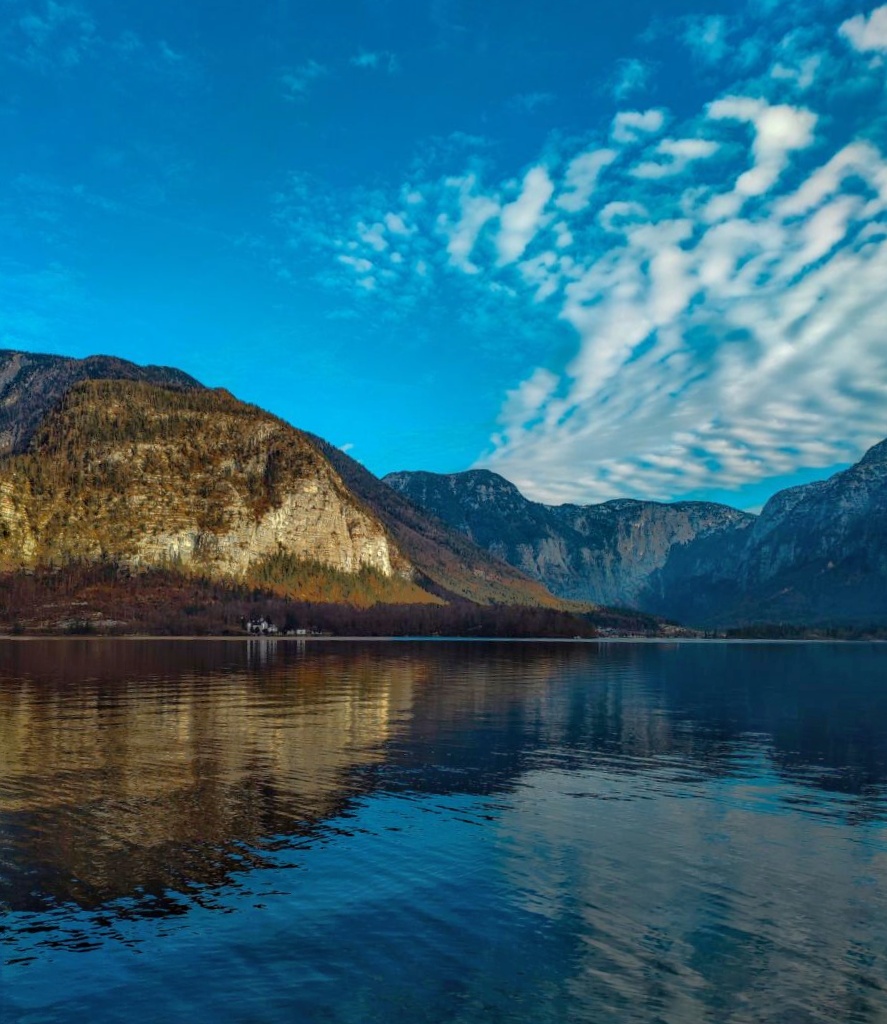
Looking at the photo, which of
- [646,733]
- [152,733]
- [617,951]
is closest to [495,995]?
[617,951]

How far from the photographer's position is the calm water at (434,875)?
Result: 936 inches

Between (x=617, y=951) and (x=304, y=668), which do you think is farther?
(x=304, y=668)

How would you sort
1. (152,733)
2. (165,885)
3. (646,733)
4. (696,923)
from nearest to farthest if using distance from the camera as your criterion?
1. (696,923)
2. (165,885)
3. (152,733)
4. (646,733)

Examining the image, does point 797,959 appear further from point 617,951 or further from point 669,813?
point 669,813

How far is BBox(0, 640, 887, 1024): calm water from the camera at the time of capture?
23.8 metres

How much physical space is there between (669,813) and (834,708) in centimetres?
7479

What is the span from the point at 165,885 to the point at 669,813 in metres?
28.2

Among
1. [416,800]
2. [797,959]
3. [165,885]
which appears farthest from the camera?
[416,800]

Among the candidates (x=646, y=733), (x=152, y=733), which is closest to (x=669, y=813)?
(x=646, y=733)

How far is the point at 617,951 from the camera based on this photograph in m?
26.7

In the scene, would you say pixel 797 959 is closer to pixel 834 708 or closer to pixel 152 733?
pixel 152 733

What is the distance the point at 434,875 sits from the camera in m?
34.0

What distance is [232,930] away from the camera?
27734 millimetres

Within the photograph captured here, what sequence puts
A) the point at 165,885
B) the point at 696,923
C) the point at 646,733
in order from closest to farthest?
the point at 696,923
the point at 165,885
the point at 646,733
